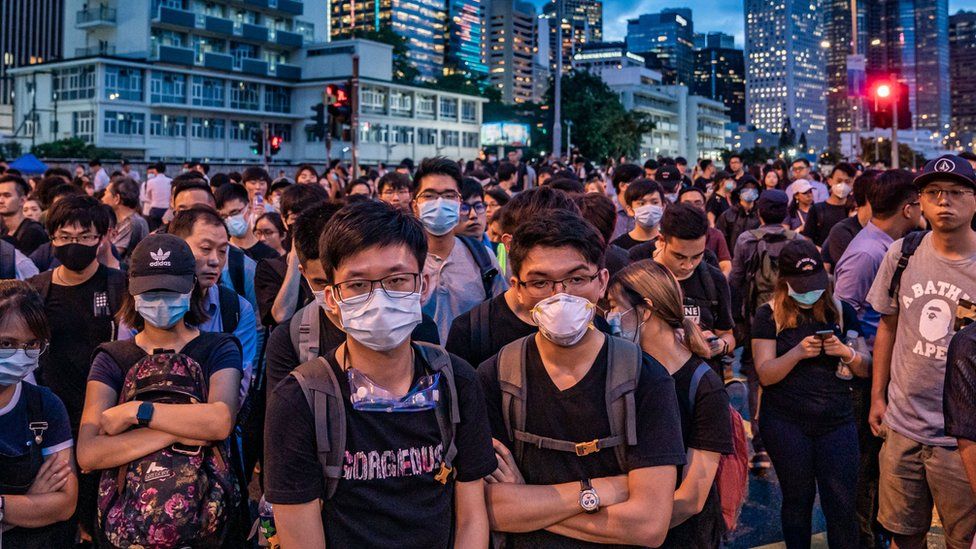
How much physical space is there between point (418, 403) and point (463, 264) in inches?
102

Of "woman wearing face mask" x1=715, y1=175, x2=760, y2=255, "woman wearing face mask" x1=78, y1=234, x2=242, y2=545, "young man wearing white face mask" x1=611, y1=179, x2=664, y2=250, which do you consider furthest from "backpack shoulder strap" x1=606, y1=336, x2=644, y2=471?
"woman wearing face mask" x1=715, y1=175, x2=760, y2=255

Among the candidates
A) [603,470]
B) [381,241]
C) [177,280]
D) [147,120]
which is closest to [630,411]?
[603,470]

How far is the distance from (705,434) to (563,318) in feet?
2.78

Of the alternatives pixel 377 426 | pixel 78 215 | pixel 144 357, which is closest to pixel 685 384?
pixel 377 426

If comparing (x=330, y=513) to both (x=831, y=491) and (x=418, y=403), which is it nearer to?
(x=418, y=403)

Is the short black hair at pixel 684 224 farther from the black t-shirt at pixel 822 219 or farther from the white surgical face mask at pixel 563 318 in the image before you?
the black t-shirt at pixel 822 219

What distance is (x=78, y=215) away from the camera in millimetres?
5148

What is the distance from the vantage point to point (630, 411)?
2910 mm

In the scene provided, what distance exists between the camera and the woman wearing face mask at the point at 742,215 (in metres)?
10.6

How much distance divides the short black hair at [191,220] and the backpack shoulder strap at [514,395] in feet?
9.12

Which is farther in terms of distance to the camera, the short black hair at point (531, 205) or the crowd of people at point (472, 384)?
the short black hair at point (531, 205)

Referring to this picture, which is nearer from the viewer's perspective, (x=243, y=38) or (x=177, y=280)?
(x=177, y=280)

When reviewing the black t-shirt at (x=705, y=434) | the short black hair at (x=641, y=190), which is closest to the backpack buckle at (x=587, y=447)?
the black t-shirt at (x=705, y=434)

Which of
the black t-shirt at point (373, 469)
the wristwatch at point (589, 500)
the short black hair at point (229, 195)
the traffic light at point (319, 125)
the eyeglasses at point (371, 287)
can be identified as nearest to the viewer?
the black t-shirt at point (373, 469)
